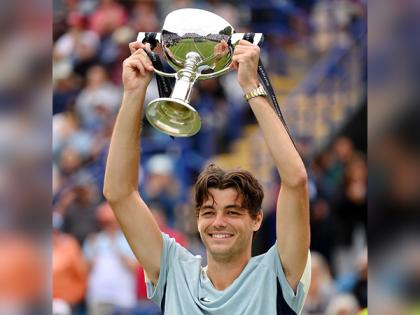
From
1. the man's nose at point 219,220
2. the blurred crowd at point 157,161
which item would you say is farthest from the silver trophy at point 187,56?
the blurred crowd at point 157,161

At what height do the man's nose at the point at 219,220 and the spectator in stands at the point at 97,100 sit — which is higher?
the man's nose at the point at 219,220

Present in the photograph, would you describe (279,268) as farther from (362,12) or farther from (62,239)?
(362,12)

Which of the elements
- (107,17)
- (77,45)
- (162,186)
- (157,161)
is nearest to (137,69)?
(162,186)

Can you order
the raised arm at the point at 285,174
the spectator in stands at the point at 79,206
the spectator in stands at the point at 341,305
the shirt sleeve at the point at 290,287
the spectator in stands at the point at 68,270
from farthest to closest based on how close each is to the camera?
1. the spectator in stands at the point at 79,206
2. the spectator in stands at the point at 68,270
3. the spectator in stands at the point at 341,305
4. the shirt sleeve at the point at 290,287
5. the raised arm at the point at 285,174

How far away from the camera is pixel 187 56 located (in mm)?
2730

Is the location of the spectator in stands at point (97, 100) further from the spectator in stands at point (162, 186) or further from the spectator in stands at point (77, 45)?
the spectator in stands at point (162, 186)

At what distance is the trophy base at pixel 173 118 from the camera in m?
2.61

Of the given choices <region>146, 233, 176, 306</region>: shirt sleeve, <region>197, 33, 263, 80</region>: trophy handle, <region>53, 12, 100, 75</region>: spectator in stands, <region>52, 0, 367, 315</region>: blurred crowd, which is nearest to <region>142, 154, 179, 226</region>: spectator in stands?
<region>52, 0, 367, 315</region>: blurred crowd

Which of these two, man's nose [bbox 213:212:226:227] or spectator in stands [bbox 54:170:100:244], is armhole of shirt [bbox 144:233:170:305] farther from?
spectator in stands [bbox 54:170:100:244]

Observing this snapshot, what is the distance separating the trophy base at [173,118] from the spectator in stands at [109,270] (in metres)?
5.86

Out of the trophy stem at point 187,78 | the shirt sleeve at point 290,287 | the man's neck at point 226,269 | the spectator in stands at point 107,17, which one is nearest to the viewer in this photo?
the trophy stem at point 187,78

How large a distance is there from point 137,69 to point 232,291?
0.71m

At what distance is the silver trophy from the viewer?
2611 millimetres

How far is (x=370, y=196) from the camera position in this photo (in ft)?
4.78
